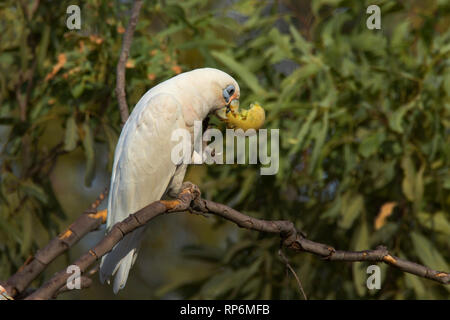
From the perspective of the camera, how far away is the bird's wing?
1.63m

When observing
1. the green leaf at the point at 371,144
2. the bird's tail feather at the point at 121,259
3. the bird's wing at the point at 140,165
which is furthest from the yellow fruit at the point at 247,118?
the green leaf at the point at 371,144

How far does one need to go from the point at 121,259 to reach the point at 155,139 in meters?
0.34

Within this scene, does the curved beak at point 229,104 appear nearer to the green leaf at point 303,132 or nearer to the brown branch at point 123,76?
the brown branch at point 123,76

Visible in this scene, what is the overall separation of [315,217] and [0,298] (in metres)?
1.26

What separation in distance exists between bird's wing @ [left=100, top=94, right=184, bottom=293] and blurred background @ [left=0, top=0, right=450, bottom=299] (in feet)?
1.06

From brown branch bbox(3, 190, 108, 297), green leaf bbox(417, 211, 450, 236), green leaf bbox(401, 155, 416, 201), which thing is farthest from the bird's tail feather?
green leaf bbox(417, 211, 450, 236)

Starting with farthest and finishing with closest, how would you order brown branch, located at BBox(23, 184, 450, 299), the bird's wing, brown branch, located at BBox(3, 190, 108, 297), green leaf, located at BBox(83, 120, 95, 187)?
green leaf, located at BBox(83, 120, 95, 187)
the bird's wing
brown branch, located at BBox(3, 190, 108, 297)
brown branch, located at BBox(23, 184, 450, 299)

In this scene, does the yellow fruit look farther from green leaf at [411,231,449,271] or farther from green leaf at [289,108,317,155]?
green leaf at [411,231,449,271]

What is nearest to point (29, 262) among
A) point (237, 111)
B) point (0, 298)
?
point (0, 298)

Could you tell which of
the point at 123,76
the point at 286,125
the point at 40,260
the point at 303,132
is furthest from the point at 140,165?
the point at 286,125

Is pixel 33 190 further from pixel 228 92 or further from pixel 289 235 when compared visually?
pixel 289 235

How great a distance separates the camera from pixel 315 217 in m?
2.23

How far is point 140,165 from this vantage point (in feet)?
5.54
